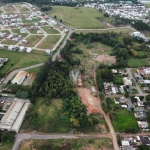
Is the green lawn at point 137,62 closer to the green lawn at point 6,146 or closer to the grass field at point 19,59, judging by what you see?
the grass field at point 19,59

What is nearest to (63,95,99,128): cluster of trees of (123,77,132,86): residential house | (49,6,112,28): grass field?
(123,77,132,86): residential house

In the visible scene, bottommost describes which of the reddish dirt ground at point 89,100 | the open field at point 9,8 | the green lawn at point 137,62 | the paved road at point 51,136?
the paved road at point 51,136

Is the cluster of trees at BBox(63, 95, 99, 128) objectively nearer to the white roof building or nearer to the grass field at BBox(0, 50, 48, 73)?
the white roof building

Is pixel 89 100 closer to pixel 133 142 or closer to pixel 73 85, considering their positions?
pixel 73 85

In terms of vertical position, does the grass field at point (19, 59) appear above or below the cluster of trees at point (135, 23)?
below

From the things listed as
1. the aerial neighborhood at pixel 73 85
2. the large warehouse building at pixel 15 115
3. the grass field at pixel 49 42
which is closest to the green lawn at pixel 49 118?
the aerial neighborhood at pixel 73 85

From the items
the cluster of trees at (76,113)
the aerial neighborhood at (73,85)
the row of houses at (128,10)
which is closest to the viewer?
the aerial neighborhood at (73,85)

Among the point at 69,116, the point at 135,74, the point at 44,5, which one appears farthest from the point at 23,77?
the point at 44,5
